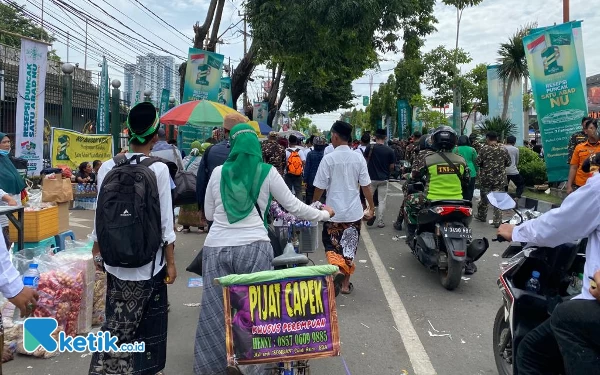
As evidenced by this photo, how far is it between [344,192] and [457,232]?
1.36 meters

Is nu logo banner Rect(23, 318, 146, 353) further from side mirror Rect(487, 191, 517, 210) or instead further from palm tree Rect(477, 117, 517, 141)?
palm tree Rect(477, 117, 517, 141)

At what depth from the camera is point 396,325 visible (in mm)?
4574

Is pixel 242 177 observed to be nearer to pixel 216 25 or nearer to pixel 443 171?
pixel 443 171

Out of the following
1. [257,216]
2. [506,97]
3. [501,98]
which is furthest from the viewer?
[501,98]

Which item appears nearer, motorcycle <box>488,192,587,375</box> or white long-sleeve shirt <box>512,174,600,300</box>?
white long-sleeve shirt <box>512,174,600,300</box>

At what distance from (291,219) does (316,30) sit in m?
8.19

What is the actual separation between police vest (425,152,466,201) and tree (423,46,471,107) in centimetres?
1876

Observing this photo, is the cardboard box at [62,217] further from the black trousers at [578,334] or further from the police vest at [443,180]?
the black trousers at [578,334]

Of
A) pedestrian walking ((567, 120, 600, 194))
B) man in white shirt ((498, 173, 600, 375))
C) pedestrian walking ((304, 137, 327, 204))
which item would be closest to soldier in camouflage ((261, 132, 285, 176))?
pedestrian walking ((304, 137, 327, 204))

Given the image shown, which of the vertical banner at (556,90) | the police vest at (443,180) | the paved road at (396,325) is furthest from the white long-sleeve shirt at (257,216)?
the vertical banner at (556,90)

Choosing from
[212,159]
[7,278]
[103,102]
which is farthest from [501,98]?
[7,278]

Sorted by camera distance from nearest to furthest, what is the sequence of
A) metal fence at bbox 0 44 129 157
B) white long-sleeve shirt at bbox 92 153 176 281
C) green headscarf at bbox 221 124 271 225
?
white long-sleeve shirt at bbox 92 153 176 281 < green headscarf at bbox 221 124 271 225 < metal fence at bbox 0 44 129 157

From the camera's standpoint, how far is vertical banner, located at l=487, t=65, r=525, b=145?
19.3m

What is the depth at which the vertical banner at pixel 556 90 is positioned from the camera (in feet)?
34.3
